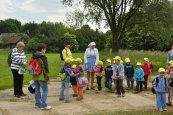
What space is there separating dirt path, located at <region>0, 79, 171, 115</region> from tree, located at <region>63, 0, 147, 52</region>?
20.7 meters

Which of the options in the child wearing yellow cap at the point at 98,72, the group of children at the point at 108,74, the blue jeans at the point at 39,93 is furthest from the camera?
the child wearing yellow cap at the point at 98,72

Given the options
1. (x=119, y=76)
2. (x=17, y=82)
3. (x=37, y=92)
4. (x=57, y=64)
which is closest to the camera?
(x=37, y=92)

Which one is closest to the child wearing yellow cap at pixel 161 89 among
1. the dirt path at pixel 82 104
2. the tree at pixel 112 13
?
the dirt path at pixel 82 104

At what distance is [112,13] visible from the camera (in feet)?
120

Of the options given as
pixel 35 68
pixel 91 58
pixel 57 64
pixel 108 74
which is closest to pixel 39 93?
pixel 35 68

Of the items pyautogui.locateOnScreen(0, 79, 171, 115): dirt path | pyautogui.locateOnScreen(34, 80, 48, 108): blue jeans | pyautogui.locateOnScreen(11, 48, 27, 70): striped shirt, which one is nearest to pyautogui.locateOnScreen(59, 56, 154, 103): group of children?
pyautogui.locateOnScreen(0, 79, 171, 115): dirt path

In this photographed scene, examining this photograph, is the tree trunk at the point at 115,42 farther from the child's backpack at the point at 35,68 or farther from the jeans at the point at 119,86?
the child's backpack at the point at 35,68

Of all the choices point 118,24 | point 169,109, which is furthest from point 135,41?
point 169,109

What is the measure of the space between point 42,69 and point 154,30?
2621 centimetres

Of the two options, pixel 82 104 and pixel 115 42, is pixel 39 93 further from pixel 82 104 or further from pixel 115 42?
pixel 115 42

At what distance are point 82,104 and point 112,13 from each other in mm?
24591

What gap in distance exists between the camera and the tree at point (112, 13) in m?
35.0

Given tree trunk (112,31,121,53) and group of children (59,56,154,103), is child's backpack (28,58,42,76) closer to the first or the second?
group of children (59,56,154,103)

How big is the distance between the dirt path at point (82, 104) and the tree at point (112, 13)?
20729 mm
